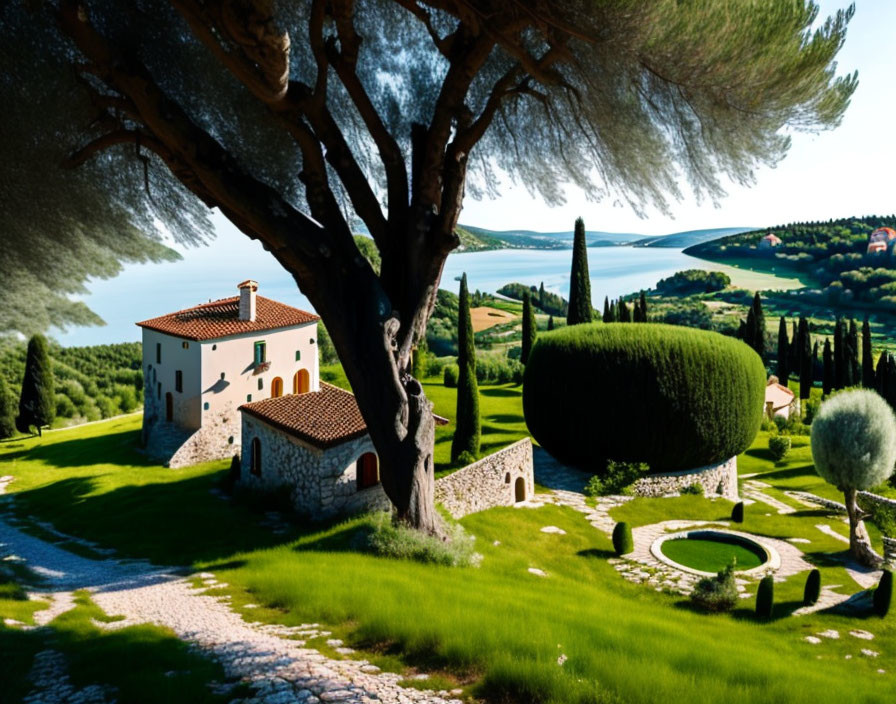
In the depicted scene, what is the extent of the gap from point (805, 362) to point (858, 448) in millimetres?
29936

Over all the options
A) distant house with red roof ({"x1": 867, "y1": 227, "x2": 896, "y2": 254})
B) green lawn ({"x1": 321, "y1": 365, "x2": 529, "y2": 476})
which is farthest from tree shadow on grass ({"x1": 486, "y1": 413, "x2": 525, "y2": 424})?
distant house with red roof ({"x1": 867, "y1": 227, "x2": 896, "y2": 254})

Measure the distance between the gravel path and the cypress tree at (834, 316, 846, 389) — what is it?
1693 inches

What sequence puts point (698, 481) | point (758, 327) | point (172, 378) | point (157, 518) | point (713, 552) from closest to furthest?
point (157, 518) < point (713, 552) < point (698, 481) < point (172, 378) < point (758, 327)

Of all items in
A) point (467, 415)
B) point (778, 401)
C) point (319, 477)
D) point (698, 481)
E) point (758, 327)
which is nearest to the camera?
point (319, 477)

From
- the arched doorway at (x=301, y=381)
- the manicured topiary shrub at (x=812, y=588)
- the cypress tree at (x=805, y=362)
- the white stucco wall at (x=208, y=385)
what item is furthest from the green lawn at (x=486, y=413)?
the cypress tree at (x=805, y=362)

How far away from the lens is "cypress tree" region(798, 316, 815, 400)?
4422cm

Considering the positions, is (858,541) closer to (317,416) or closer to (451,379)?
(317,416)

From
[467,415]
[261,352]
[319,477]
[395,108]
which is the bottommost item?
[319,477]

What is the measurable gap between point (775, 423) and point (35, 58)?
131 feet

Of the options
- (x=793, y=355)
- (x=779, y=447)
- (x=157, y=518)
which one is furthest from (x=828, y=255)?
(x=157, y=518)

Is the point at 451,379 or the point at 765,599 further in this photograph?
the point at 451,379

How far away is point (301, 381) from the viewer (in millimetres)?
26188

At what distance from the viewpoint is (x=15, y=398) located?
3438 centimetres

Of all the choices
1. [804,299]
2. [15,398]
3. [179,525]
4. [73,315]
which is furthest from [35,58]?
[804,299]
